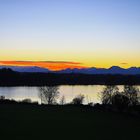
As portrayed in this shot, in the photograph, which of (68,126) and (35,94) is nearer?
(68,126)

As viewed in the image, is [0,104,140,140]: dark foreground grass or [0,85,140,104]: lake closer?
[0,104,140,140]: dark foreground grass

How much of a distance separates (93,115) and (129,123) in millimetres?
4586

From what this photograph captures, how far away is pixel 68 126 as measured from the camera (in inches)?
880

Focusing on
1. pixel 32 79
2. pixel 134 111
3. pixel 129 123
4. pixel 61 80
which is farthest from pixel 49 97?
pixel 61 80

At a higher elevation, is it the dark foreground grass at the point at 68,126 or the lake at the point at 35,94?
the dark foreground grass at the point at 68,126

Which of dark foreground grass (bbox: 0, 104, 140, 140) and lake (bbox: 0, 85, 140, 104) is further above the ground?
dark foreground grass (bbox: 0, 104, 140, 140)

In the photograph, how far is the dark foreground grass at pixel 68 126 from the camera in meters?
19.0

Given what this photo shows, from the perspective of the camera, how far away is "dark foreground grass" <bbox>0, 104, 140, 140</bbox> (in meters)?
19.0

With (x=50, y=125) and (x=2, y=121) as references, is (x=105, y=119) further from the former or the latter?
(x=2, y=121)

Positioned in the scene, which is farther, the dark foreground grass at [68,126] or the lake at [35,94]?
the lake at [35,94]

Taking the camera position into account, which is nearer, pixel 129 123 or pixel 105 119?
pixel 129 123

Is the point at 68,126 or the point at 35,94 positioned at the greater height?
the point at 68,126

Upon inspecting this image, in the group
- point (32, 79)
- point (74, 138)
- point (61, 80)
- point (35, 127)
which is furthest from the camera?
point (61, 80)

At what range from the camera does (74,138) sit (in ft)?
60.5
